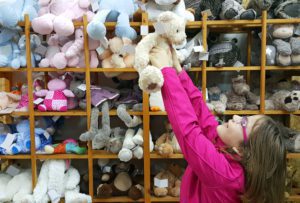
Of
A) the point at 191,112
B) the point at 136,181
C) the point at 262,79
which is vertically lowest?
the point at 136,181

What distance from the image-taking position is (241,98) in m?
2.00

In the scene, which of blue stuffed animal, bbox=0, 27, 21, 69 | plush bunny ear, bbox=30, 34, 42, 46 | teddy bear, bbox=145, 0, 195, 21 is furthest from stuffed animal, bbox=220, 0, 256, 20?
blue stuffed animal, bbox=0, 27, 21, 69

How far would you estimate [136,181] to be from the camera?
6.89 ft

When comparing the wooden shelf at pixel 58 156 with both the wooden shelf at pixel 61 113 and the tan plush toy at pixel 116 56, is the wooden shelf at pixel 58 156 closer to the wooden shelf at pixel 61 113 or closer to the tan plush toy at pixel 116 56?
the wooden shelf at pixel 61 113

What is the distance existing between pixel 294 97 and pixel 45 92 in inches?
62.4

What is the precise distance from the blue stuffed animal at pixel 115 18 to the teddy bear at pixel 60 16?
0.11m

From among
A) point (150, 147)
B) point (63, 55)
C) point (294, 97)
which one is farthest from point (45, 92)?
point (294, 97)

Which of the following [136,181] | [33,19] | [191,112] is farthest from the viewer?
[136,181]

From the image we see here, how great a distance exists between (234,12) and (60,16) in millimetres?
1060

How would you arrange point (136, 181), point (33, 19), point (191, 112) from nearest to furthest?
point (191, 112), point (33, 19), point (136, 181)

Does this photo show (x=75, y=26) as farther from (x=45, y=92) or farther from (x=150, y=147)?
(x=150, y=147)

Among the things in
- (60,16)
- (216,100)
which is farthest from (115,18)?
(216,100)

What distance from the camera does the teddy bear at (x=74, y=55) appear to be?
1.87 meters

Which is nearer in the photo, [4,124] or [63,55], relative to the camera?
[63,55]
